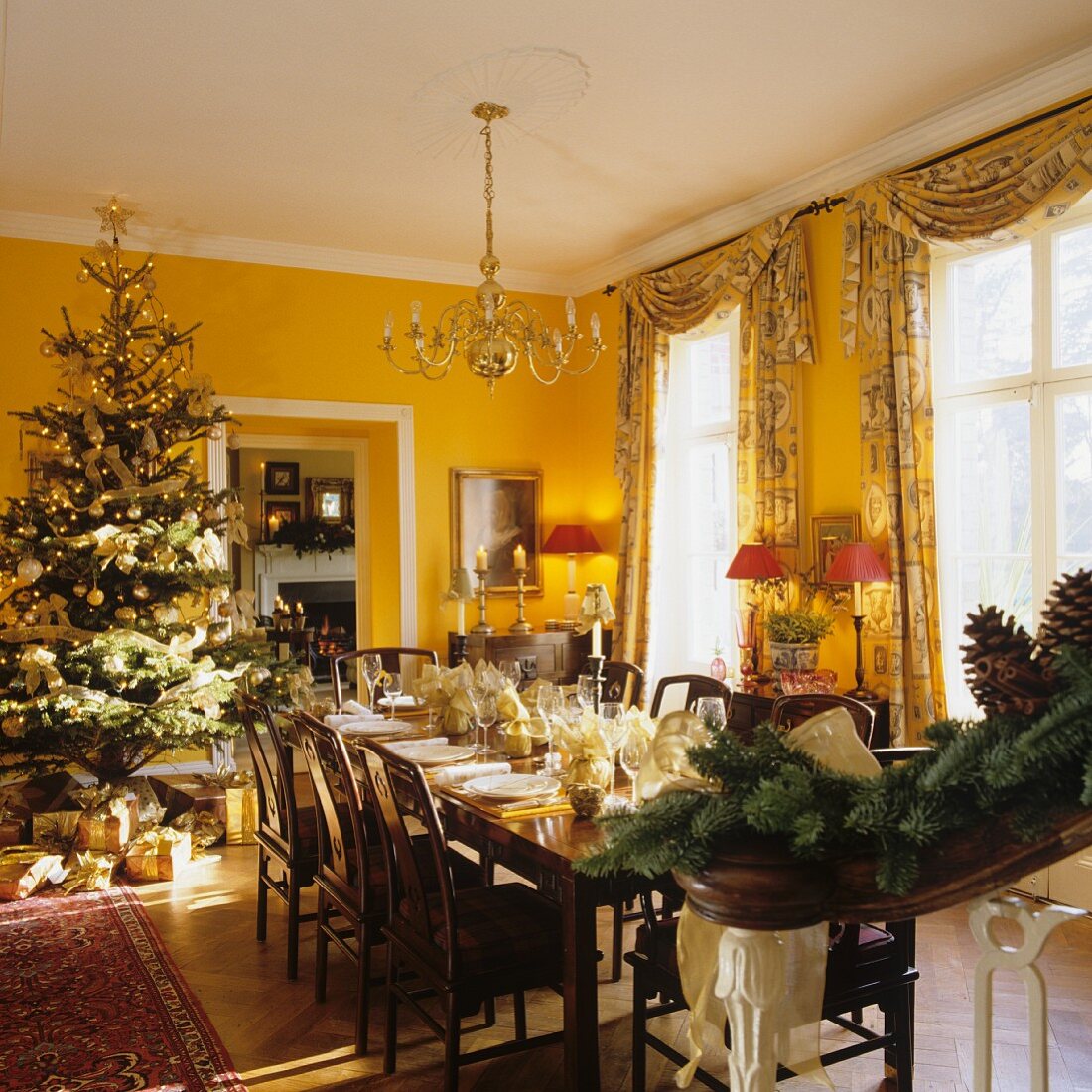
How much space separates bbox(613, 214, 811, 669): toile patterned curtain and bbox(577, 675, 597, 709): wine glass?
214cm

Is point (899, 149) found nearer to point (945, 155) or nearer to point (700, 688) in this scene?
point (945, 155)

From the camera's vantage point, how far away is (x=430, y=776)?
3.37 meters

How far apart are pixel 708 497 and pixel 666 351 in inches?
37.5

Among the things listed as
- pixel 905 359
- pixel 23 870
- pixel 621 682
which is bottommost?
pixel 23 870

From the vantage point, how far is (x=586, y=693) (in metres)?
3.72

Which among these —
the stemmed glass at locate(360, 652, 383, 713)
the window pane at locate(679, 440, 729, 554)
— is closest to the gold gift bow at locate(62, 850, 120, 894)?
the stemmed glass at locate(360, 652, 383, 713)

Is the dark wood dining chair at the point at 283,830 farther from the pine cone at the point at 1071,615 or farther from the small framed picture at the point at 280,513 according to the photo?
the small framed picture at the point at 280,513

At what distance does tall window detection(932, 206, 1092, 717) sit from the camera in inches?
176

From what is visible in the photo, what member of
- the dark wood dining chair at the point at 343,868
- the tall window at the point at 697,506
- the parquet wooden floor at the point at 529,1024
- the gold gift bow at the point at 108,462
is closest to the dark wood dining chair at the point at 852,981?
the parquet wooden floor at the point at 529,1024

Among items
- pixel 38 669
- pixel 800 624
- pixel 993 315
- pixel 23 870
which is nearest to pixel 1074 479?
pixel 993 315

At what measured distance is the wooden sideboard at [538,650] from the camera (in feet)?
22.3

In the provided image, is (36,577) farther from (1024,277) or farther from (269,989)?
(1024,277)

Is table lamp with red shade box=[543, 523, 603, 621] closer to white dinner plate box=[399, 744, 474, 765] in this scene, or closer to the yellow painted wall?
the yellow painted wall

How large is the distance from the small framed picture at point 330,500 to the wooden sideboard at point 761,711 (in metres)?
6.03
